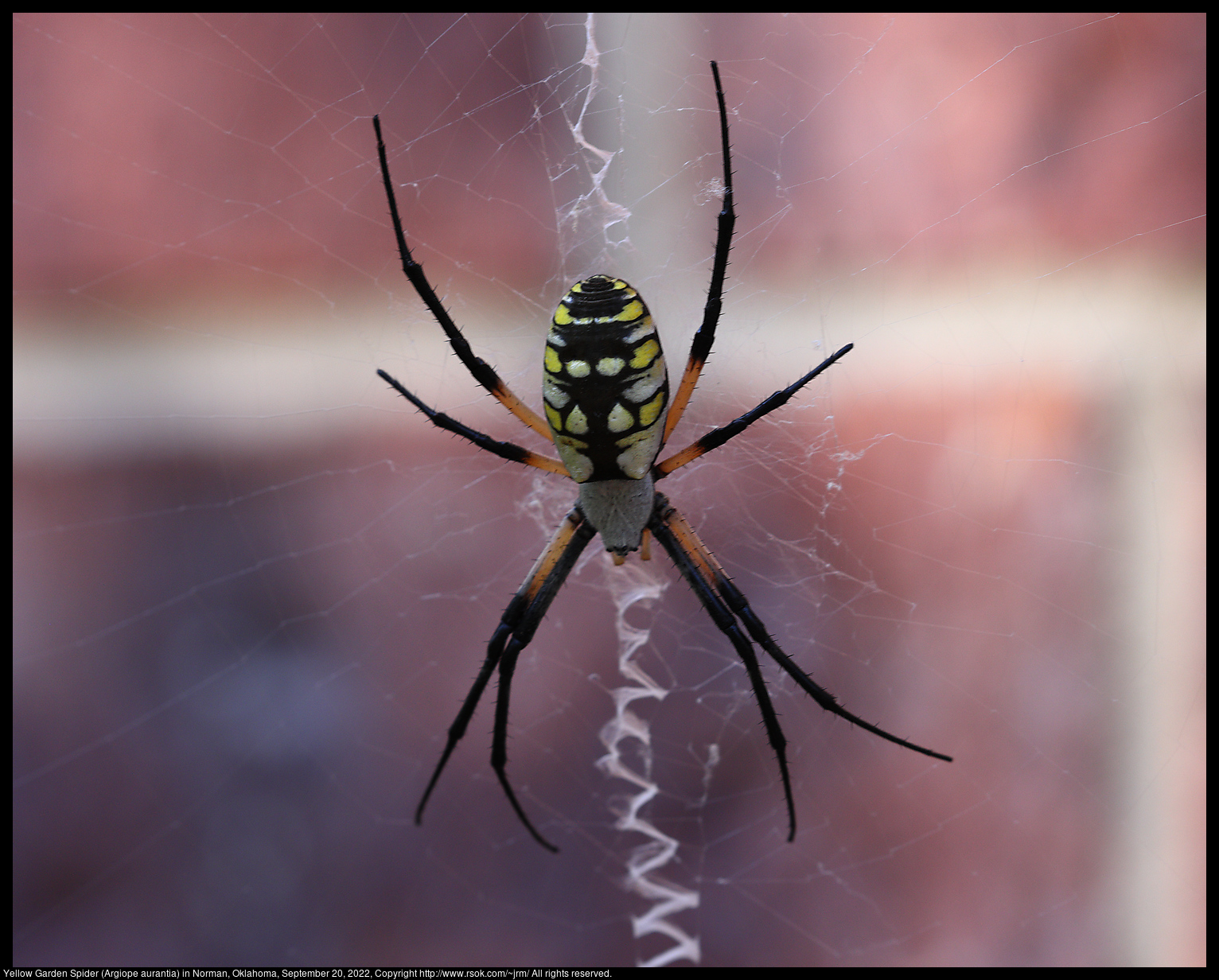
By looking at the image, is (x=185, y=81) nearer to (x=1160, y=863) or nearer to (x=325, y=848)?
(x=325, y=848)

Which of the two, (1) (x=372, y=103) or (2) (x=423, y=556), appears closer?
(1) (x=372, y=103)

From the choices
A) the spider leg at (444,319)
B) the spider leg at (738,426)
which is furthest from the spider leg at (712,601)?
the spider leg at (444,319)

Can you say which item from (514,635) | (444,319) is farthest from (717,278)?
(514,635)

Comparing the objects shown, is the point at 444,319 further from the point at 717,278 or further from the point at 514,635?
the point at 514,635

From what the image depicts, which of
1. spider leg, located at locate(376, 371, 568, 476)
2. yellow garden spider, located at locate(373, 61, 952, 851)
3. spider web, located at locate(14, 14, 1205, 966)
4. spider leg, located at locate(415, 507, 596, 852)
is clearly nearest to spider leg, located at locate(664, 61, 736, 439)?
yellow garden spider, located at locate(373, 61, 952, 851)

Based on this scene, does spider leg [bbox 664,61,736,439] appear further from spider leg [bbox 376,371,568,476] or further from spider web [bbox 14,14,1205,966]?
spider leg [bbox 376,371,568,476]

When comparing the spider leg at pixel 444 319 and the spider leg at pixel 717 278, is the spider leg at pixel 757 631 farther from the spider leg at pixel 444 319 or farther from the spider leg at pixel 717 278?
the spider leg at pixel 444 319
